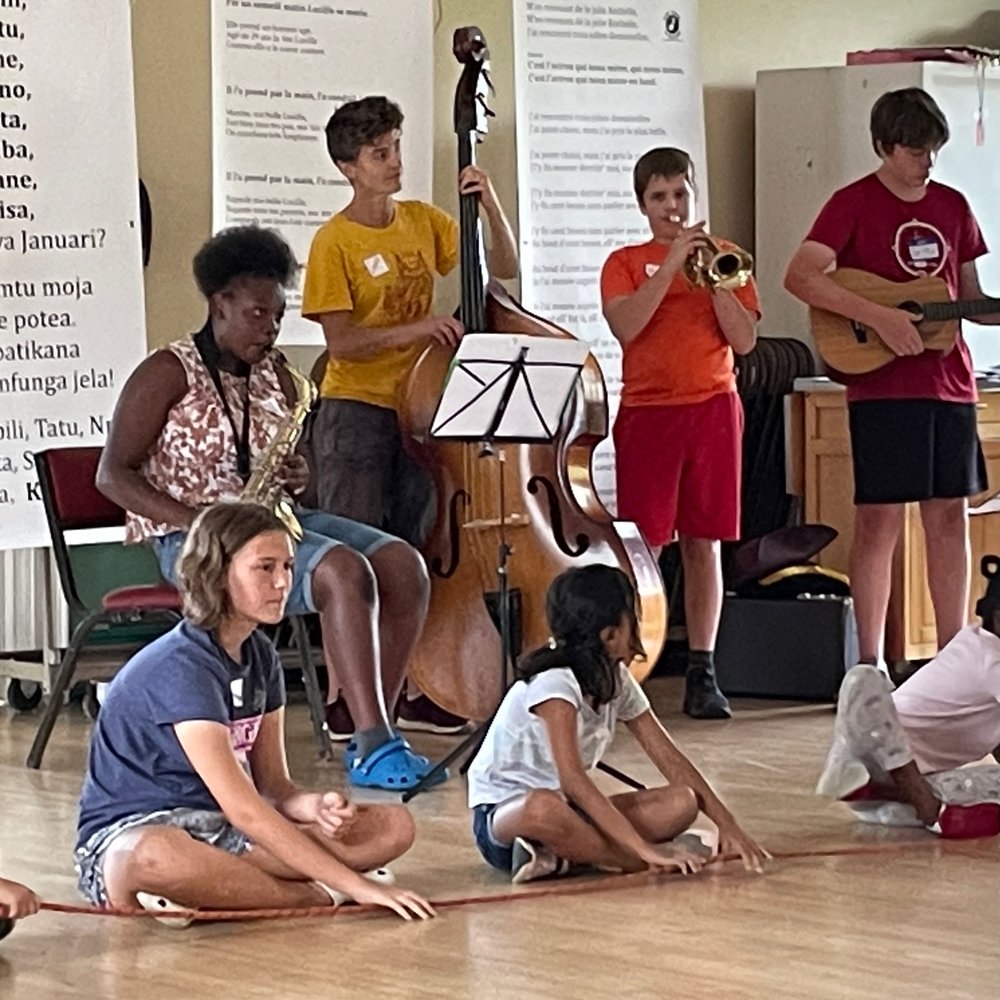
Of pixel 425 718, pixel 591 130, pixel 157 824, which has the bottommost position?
pixel 425 718

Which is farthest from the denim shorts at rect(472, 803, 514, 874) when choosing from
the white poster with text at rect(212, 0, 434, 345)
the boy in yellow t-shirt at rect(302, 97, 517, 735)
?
the white poster with text at rect(212, 0, 434, 345)

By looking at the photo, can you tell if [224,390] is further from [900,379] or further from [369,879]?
[900,379]

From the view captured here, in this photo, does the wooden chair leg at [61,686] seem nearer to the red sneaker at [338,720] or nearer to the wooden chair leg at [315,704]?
the wooden chair leg at [315,704]

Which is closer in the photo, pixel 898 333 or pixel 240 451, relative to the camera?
pixel 240 451

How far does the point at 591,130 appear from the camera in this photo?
21.9ft

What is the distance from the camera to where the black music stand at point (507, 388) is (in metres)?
4.44

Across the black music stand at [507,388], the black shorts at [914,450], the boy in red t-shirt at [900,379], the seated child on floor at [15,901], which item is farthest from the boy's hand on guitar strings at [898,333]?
the seated child on floor at [15,901]

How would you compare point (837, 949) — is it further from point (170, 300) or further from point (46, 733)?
point (170, 300)

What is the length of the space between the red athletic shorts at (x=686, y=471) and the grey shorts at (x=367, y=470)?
0.64m

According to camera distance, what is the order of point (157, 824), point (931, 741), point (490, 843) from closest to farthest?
point (157, 824), point (490, 843), point (931, 741)

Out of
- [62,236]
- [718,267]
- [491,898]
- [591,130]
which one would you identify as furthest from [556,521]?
[591,130]

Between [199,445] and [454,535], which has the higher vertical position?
[199,445]

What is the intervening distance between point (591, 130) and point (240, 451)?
2.34m

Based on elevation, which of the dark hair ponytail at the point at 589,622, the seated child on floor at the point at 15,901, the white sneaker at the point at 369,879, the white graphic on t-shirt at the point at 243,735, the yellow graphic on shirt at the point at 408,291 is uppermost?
the yellow graphic on shirt at the point at 408,291
